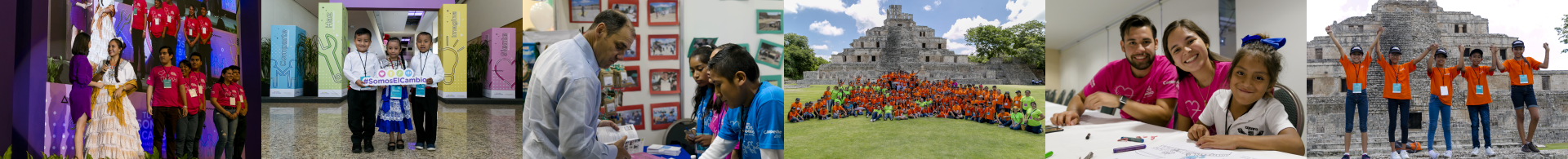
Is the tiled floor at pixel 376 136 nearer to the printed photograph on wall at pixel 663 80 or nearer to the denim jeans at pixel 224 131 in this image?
the denim jeans at pixel 224 131

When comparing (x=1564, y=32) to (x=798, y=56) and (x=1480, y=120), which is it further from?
(x=798, y=56)

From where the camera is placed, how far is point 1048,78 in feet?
10.0

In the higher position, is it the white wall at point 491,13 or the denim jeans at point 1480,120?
the white wall at point 491,13

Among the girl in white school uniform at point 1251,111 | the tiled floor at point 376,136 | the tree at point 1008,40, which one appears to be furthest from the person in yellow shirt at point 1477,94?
the tiled floor at point 376,136

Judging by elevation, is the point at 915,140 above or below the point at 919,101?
below

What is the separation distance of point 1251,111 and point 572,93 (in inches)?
118

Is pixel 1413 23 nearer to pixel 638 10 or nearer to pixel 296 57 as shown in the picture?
pixel 638 10

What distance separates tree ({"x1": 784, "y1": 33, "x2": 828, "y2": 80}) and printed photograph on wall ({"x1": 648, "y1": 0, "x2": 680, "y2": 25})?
1.85 feet

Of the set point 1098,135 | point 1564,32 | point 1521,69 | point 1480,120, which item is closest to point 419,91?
point 1098,135

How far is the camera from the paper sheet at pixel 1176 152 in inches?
116

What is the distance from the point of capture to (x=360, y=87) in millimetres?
4180

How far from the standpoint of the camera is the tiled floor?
439cm

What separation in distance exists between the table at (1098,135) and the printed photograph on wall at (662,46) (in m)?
1.88

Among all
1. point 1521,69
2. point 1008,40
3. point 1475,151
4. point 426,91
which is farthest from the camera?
point 426,91
